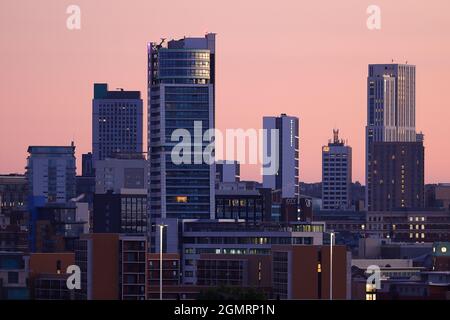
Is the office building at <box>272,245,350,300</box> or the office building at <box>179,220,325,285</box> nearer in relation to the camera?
the office building at <box>272,245,350,300</box>

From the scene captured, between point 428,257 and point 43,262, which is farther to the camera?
point 428,257

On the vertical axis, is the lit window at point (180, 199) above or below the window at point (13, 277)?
above

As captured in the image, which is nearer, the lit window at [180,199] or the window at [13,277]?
the window at [13,277]

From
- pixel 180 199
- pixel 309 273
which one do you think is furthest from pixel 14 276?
pixel 180 199

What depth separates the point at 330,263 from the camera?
109 metres

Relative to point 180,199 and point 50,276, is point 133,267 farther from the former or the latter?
point 180,199

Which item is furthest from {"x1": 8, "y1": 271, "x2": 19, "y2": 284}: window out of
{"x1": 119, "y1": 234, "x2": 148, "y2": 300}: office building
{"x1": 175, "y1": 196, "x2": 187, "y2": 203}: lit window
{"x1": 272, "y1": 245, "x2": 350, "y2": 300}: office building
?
{"x1": 175, "y1": 196, "x2": 187, "y2": 203}: lit window

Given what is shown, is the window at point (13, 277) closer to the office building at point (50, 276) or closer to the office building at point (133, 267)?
the office building at point (50, 276)

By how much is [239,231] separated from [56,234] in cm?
3467

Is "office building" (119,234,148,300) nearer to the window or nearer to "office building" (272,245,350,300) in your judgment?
the window

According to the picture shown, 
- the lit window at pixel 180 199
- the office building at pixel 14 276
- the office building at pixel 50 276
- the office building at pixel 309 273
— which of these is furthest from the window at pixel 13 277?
the lit window at pixel 180 199
